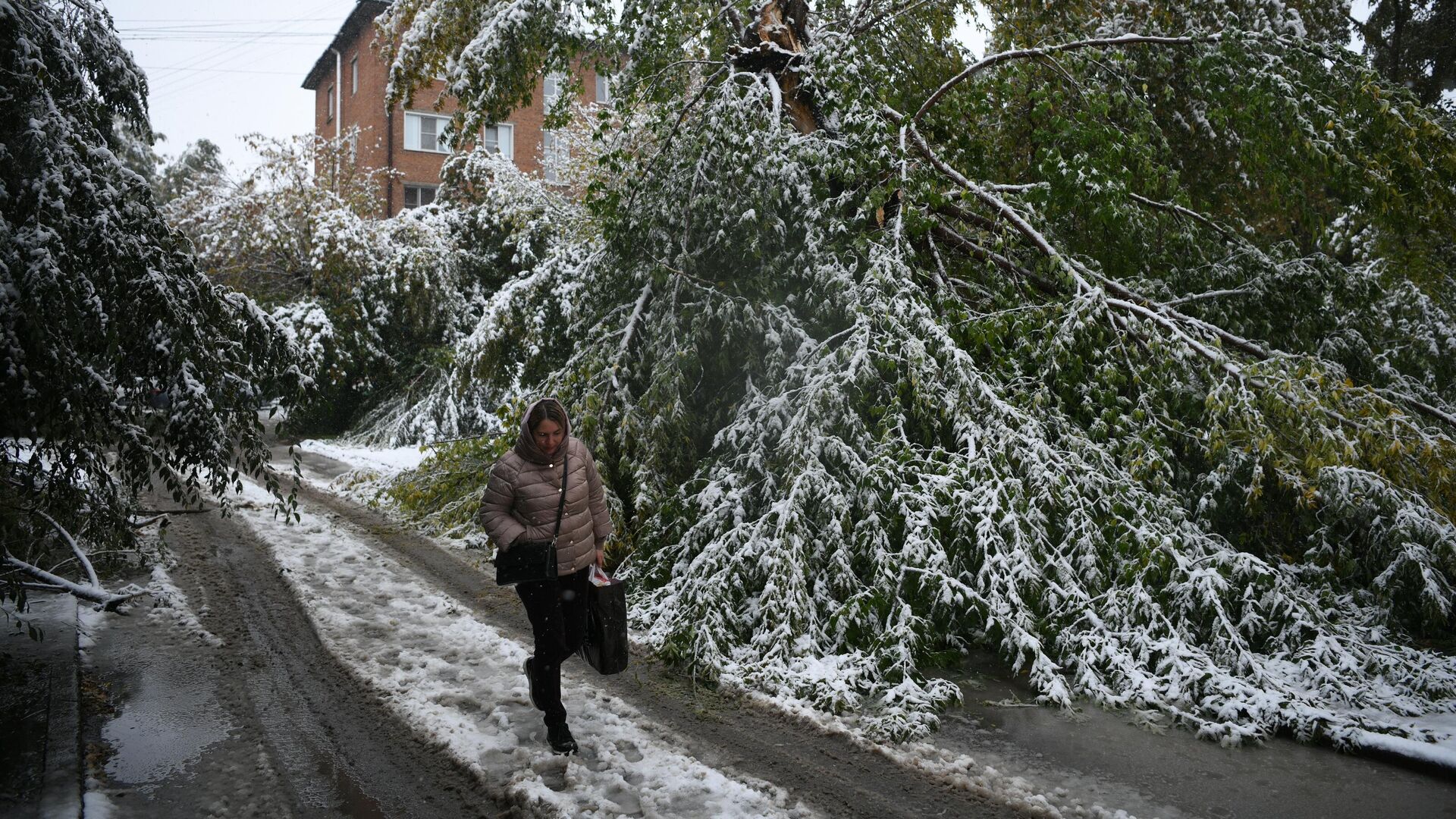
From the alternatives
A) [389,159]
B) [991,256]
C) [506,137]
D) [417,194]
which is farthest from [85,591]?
[506,137]

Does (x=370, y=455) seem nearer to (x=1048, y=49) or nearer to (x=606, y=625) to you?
(x=606, y=625)

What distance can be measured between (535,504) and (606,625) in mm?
662

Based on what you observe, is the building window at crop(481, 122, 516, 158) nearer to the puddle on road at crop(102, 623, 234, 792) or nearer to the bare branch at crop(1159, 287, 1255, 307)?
the bare branch at crop(1159, 287, 1255, 307)

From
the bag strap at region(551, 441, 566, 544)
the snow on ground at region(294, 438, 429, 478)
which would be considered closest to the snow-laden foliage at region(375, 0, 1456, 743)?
the bag strap at region(551, 441, 566, 544)

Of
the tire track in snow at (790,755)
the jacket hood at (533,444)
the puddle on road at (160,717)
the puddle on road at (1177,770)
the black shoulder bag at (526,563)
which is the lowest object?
the tire track in snow at (790,755)

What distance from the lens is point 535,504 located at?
416 cm

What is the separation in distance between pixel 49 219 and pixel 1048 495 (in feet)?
16.5

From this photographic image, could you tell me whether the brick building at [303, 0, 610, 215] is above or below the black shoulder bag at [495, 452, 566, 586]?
above

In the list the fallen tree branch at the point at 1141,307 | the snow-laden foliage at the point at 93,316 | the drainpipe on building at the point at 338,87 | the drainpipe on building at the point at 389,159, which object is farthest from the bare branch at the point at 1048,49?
the drainpipe on building at the point at 338,87

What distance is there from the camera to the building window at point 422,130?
29.5 metres

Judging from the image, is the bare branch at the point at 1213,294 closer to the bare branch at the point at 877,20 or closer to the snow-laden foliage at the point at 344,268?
the bare branch at the point at 877,20

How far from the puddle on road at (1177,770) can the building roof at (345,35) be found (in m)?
26.4

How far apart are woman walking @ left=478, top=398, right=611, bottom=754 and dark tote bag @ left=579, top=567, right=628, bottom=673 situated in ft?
0.18

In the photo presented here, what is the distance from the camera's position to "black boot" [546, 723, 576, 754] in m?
4.02
